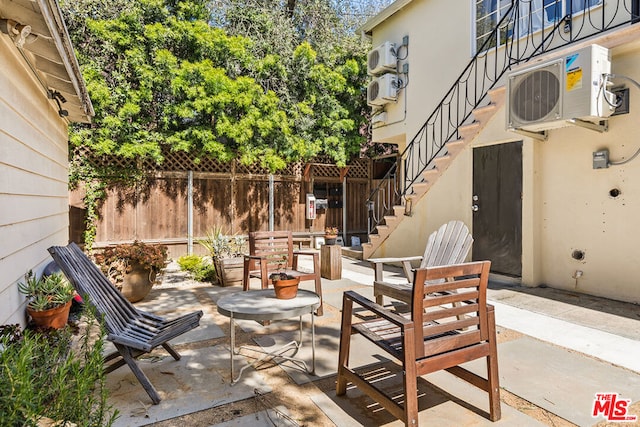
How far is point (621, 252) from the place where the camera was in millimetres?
4473

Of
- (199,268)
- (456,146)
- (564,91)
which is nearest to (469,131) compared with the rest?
(456,146)

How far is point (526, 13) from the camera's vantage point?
5914 mm

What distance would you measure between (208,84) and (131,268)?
461 centimetres

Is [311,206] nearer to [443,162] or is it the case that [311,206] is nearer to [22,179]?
[443,162]

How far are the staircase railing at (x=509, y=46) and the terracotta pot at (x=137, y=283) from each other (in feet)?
15.2

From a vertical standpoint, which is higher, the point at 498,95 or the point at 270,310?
the point at 498,95

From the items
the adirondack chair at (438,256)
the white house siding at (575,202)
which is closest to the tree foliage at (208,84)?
the white house siding at (575,202)

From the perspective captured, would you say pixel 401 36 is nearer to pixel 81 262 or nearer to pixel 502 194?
pixel 502 194

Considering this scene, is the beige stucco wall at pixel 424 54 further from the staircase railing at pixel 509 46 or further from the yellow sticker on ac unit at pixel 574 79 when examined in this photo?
the yellow sticker on ac unit at pixel 574 79

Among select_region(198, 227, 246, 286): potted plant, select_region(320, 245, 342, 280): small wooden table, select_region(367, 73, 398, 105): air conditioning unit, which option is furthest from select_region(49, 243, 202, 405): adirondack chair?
select_region(367, 73, 398, 105): air conditioning unit

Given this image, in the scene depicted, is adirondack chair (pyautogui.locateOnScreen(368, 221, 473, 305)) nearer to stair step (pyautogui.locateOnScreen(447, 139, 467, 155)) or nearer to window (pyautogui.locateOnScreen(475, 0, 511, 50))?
stair step (pyautogui.locateOnScreen(447, 139, 467, 155))

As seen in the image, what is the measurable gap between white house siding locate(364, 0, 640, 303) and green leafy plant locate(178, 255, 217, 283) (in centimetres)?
379

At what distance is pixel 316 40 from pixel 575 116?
8.04 m

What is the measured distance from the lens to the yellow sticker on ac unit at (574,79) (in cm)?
413
